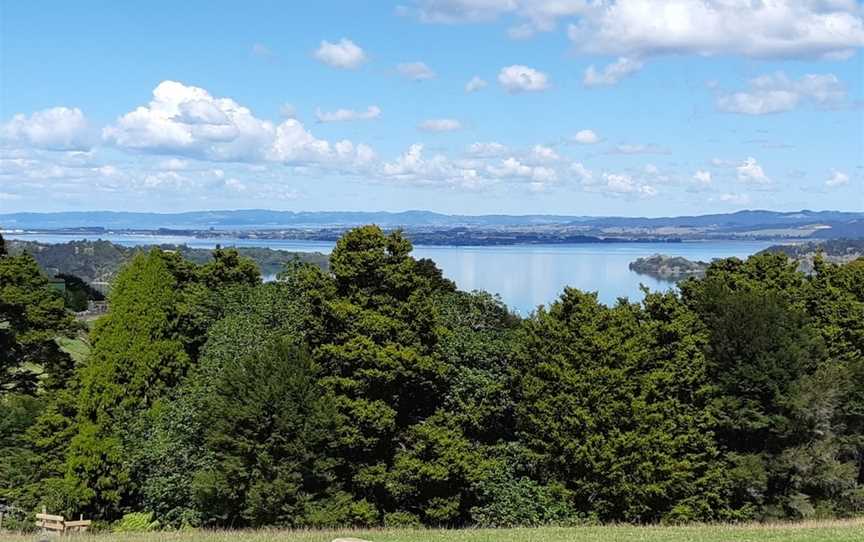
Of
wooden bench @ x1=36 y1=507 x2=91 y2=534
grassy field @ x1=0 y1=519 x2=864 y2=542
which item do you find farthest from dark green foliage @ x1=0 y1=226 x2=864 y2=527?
grassy field @ x1=0 y1=519 x2=864 y2=542

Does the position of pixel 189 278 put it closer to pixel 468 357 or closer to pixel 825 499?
pixel 468 357

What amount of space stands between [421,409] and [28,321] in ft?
68.7

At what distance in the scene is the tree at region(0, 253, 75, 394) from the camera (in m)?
44.1

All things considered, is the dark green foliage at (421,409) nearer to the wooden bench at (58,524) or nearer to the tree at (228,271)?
the wooden bench at (58,524)

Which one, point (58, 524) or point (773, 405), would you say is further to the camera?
point (773, 405)

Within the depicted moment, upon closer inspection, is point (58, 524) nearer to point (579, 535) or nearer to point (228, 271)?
point (579, 535)

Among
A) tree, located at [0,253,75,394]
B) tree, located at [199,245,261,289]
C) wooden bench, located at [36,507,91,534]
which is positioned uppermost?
tree, located at [199,245,261,289]

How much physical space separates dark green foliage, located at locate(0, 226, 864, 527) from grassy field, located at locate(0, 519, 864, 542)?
23.9 feet

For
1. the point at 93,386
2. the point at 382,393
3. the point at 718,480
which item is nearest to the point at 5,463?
the point at 93,386

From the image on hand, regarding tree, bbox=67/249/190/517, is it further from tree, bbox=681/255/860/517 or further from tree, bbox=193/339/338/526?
tree, bbox=681/255/860/517

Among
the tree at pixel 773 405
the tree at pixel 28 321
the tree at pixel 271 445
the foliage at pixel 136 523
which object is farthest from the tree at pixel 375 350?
the tree at pixel 28 321

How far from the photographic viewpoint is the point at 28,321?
44.6m

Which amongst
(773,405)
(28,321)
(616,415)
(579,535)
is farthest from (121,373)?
(773,405)

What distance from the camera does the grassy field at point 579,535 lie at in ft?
70.5
